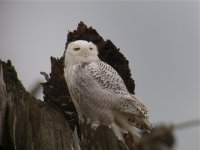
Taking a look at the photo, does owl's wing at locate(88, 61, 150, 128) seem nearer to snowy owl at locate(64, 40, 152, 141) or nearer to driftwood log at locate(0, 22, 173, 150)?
snowy owl at locate(64, 40, 152, 141)

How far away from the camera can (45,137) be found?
2.90 meters

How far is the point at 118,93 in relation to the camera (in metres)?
5.09

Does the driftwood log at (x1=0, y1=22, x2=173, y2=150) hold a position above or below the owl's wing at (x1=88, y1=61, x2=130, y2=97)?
below

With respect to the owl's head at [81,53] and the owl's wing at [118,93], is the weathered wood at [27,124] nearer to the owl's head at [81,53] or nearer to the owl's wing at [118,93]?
the owl's wing at [118,93]

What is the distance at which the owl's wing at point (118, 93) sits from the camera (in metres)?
4.95

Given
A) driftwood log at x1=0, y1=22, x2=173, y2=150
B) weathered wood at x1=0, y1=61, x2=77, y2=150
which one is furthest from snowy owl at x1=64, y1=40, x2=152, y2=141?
weathered wood at x1=0, y1=61, x2=77, y2=150

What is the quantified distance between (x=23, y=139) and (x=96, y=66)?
7.85 feet

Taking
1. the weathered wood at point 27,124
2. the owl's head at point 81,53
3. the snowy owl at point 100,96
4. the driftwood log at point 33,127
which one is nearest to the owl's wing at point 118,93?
the snowy owl at point 100,96

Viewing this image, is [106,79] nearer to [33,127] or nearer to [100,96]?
[100,96]

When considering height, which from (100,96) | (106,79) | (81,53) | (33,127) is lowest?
(33,127)

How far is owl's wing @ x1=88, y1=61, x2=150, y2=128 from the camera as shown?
495 centimetres

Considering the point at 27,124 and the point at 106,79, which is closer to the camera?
the point at 27,124

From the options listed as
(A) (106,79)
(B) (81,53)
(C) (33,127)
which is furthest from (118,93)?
(C) (33,127)

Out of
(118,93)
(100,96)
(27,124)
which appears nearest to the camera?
(27,124)
